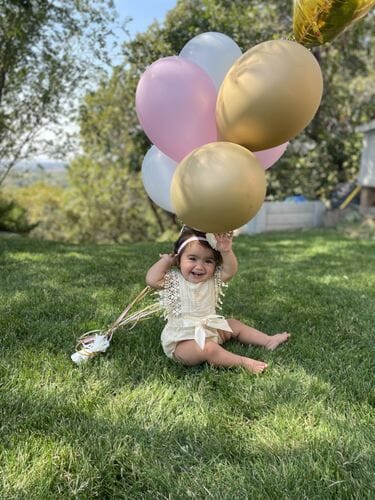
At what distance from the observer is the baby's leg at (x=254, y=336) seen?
2.58m

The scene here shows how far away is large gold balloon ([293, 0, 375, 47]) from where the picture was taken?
1584 mm

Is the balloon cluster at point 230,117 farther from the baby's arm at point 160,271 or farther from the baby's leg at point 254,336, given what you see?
the baby's leg at point 254,336

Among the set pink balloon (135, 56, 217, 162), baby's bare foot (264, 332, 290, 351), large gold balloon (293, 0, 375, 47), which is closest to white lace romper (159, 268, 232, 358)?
baby's bare foot (264, 332, 290, 351)

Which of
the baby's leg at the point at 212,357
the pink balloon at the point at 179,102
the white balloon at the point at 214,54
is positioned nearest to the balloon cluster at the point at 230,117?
the pink balloon at the point at 179,102

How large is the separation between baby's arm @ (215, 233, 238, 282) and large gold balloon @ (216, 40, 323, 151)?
0.59m

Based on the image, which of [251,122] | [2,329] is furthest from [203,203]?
[2,329]

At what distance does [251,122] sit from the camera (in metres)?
1.69

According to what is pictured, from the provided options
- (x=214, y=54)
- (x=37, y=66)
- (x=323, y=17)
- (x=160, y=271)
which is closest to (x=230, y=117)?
(x=323, y=17)

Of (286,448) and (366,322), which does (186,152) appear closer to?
(286,448)

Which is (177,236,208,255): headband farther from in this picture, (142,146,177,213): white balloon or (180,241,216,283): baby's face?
(142,146,177,213): white balloon

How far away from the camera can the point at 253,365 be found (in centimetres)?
223

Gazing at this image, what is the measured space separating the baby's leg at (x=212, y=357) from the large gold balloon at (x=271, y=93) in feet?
3.35

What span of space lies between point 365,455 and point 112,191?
54.0ft

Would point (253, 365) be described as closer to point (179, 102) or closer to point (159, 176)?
point (159, 176)
